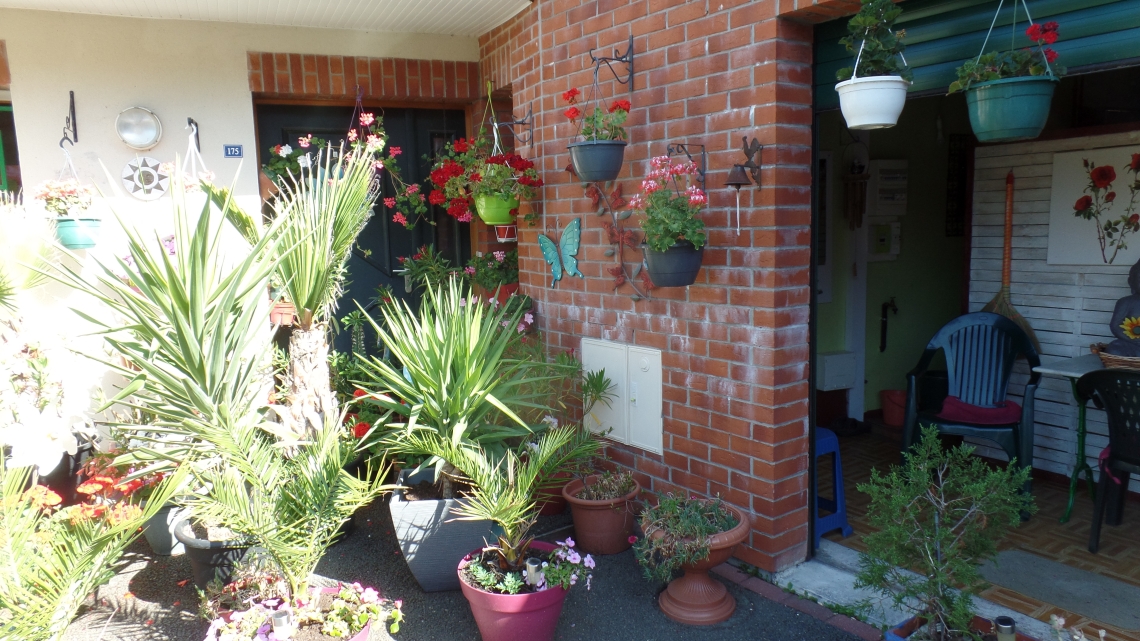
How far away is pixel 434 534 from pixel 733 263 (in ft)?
5.54

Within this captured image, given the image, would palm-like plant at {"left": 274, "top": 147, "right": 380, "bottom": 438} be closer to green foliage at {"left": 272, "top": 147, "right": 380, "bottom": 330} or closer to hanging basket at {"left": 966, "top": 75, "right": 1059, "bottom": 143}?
green foliage at {"left": 272, "top": 147, "right": 380, "bottom": 330}

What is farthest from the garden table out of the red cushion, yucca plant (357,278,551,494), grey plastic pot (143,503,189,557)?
grey plastic pot (143,503,189,557)

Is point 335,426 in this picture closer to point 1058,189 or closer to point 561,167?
point 561,167

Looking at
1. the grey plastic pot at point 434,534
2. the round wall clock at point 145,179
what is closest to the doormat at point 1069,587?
the grey plastic pot at point 434,534

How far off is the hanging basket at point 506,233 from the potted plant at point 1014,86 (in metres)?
2.82

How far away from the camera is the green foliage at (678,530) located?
294 centimetres

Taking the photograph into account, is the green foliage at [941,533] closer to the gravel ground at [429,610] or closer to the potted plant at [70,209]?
the gravel ground at [429,610]

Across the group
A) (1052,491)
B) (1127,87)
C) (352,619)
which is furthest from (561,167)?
(1127,87)

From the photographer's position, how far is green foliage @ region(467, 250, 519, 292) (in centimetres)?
498

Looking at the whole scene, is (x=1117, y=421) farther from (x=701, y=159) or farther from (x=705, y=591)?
(x=701, y=159)

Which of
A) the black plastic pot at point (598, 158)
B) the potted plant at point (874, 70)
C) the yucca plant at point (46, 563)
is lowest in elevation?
the yucca plant at point (46, 563)

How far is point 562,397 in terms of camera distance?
4301 mm

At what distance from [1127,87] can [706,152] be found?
3.52 m

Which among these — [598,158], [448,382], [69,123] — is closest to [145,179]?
[69,123]
